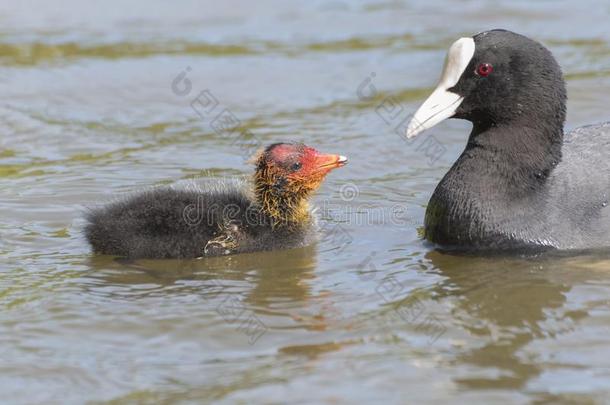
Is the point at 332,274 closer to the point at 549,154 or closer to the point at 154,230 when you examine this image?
the point at 154,230

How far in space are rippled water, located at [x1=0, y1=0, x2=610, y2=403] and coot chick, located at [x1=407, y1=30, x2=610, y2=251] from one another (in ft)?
0.58

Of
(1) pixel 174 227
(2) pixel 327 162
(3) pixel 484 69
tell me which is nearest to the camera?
(1) pixel 174 227

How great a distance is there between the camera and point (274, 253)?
6711mm

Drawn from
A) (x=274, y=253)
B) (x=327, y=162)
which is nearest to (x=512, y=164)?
(x=327, y=162)

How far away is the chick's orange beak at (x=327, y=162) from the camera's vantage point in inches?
265

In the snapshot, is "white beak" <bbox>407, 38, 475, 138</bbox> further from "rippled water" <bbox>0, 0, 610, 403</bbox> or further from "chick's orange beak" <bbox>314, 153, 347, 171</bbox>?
"rippled water" <bbox>0, 0, 610, 403</bbox>

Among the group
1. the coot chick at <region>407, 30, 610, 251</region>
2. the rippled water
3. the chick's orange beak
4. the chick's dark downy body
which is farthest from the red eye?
the chick's dark downy body

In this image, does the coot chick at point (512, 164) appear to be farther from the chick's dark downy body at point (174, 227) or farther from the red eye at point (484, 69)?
the chick's dark downy body at point (174, 227)

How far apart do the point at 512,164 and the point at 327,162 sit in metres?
1.05

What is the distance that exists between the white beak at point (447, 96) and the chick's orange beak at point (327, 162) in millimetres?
455

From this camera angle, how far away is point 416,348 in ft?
17.3

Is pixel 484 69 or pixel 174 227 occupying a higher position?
pixel 484 69

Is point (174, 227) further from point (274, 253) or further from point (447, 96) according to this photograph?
point (447, 96)

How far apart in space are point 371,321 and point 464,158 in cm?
161
